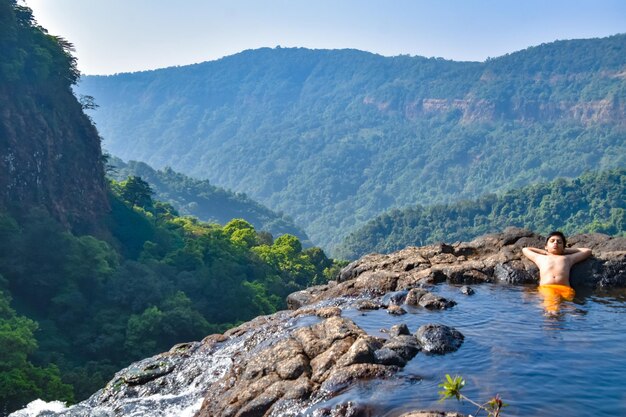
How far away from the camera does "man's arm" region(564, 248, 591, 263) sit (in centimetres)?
1628

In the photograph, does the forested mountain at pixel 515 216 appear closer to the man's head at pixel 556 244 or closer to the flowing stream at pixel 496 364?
the man's head at pixel 556 244

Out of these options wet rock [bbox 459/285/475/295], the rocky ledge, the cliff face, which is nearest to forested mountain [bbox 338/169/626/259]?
the cliff face

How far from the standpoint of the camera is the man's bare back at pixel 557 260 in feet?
52.4

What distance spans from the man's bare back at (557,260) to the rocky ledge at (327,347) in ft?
1.17

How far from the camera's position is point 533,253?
16969 millimetres

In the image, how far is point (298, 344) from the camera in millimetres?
11984

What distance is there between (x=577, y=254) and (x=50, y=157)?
47798mm

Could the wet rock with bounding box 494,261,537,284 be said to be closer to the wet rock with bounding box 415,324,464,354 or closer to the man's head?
the man's head

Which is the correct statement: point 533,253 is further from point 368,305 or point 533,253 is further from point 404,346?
point 404,346

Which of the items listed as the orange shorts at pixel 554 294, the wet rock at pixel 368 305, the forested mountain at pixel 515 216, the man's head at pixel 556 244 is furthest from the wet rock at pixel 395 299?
the forested mountain at pixel 515 216

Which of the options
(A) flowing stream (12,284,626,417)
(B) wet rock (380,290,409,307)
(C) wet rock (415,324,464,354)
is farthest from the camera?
(B) wet rock (380,290,409,307)

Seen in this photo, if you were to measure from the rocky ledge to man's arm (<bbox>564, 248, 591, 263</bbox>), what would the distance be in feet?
0.75

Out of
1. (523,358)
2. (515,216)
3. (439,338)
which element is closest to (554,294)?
(523,358)

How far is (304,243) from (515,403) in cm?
18879
